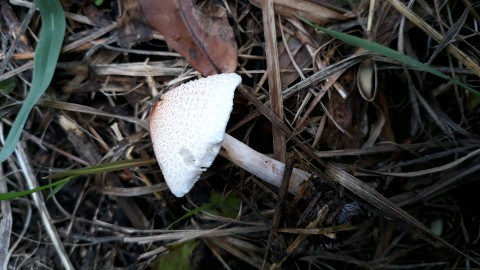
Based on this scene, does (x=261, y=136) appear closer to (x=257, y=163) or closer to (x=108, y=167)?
(x=257, y=163)

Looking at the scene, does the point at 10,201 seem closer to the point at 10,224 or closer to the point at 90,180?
the point at 10,224

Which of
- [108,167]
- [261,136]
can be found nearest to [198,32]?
[261,136]

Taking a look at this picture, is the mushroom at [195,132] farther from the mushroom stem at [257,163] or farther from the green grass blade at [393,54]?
the green grass blade at [393,54]

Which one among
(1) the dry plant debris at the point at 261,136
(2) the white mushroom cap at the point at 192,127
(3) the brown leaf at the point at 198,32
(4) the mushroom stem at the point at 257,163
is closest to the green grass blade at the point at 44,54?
(1) the dry plant debris at the point at 261,136

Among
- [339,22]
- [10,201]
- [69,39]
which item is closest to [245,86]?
[339,22]

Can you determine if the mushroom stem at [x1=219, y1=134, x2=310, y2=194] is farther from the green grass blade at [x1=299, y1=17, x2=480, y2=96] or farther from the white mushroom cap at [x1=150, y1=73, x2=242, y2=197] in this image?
the green grass blade at [x1=299, y1=17, x2=480, y2=96]
